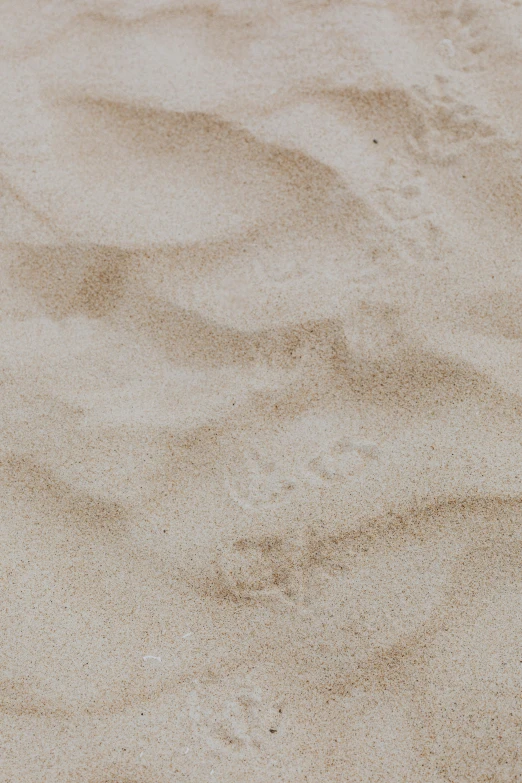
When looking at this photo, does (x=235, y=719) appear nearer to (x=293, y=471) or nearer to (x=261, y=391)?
(x=293, y=471)

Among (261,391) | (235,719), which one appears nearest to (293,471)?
(261,391)

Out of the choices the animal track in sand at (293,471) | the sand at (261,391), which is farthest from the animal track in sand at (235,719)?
the animal track in sand at (293,471)

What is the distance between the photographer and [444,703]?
1.26 metres

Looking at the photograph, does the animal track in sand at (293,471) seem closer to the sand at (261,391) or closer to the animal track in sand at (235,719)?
the sand at (261,391)

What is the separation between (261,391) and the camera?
59.1 inches

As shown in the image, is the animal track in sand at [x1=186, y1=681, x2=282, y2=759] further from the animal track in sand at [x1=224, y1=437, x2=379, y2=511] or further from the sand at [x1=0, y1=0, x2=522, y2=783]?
the animal track in sand at [x1=224, y1=437, x2=379, y2=511]

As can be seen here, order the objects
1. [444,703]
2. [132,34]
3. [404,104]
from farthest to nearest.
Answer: [132,34], [404,104], [444,703]

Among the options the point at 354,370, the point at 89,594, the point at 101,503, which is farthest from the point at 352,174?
the point at 89,594

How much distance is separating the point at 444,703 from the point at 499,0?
1.60 meters

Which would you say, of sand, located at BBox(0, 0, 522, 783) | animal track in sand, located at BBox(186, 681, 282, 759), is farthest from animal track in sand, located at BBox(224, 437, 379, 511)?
animal track in sand, located at BBox(186, 681, 282, 759)

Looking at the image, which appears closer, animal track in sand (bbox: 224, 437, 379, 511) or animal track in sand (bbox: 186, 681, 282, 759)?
animal track in sand (bbox: 186, 681, 282, 759)

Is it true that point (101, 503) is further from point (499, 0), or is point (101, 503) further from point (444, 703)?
point (499, 0)

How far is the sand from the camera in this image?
4.17 feet

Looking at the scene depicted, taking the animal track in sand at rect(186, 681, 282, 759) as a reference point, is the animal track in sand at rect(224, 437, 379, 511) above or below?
above
